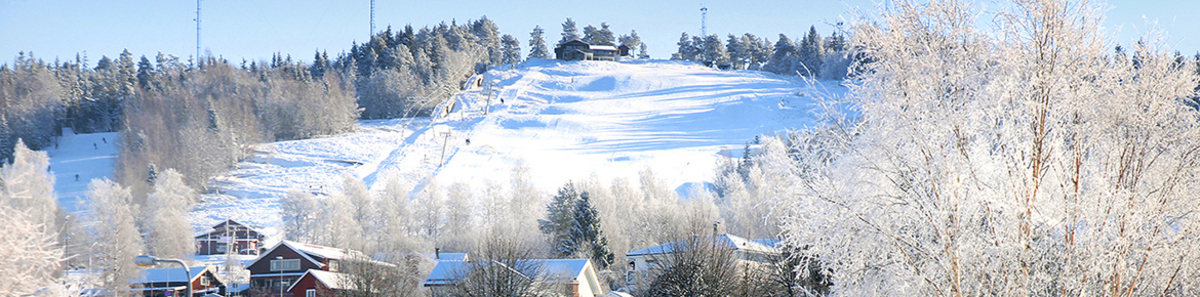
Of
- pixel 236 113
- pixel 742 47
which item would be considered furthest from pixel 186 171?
pixel 742 47

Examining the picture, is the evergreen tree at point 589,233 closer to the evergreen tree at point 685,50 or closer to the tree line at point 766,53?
the tree line at point 766,53

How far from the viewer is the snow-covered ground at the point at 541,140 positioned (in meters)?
86.9

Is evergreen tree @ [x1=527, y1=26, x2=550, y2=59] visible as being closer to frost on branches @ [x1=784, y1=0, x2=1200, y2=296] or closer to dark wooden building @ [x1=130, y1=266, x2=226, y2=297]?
dark wooden building @ [x1=130, y1=266, x2=226, y2=297]

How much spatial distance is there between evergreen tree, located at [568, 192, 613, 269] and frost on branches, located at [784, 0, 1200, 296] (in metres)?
45.0

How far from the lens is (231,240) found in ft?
241

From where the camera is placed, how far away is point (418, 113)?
132 meters

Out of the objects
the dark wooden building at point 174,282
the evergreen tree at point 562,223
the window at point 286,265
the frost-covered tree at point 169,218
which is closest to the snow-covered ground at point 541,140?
the frost-covered tree at point 169,218

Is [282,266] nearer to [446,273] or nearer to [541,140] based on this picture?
[446,273]

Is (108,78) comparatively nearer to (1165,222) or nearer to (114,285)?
(114,285)

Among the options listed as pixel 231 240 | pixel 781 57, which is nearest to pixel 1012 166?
pixel 231 240

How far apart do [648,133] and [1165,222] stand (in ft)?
324

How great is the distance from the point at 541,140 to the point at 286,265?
54.8 meters

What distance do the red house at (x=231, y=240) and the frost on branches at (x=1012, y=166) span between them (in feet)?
230

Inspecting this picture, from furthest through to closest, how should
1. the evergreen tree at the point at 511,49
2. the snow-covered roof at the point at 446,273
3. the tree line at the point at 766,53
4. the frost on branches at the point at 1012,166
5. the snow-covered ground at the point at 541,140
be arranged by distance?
the evergreen tree at the point at 511,49 → the tree line at the point at 766,53 → the snow-covered ground at the point at 541,140 → the snow-covered roof at the point at 446,273 → the frost on branches at the point at 1012,166
